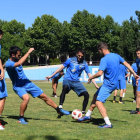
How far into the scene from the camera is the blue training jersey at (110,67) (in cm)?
718

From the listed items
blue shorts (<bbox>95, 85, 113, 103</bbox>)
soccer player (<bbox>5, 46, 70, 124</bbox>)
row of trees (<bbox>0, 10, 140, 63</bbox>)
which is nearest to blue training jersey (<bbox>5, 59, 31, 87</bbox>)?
soccer player (<bbox>5, 46, 70, 124</bbox>)

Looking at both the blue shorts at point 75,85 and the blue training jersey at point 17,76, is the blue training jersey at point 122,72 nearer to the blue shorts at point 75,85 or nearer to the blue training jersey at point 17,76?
the blue shorts at point 75,85

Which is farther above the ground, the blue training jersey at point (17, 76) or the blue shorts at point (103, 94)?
the blue training jersey at point (17, 76)

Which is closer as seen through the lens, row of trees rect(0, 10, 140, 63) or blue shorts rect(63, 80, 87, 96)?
blue shorts rect(63, 80, 87, 96)

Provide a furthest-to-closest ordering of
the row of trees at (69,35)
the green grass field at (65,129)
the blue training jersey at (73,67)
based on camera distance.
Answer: the row of trees at (69,35), the blue training jersey at (73,67), the green grass field at (65,129)

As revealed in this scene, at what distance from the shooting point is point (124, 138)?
6270 millimetres

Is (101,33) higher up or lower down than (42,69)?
higher up

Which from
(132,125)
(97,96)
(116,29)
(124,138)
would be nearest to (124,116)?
(132,125)

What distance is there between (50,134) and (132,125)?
2.45 metres

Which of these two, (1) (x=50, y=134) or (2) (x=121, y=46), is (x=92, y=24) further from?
(1) (x=50, y=134)

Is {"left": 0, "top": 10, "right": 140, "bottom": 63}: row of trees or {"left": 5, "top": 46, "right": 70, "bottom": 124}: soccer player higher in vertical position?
{"left": 0, "top": 10, "right": 140, "bottom": 63}: row of trees

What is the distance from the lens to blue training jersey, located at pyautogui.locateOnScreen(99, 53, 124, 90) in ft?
23.6

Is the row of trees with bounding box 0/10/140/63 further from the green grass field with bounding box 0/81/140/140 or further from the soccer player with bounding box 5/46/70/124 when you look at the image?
the soccer player with bounding box 5/46/70/124

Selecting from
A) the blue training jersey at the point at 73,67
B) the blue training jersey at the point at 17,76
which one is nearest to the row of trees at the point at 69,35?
the blue training jersey at the point at 73,67
